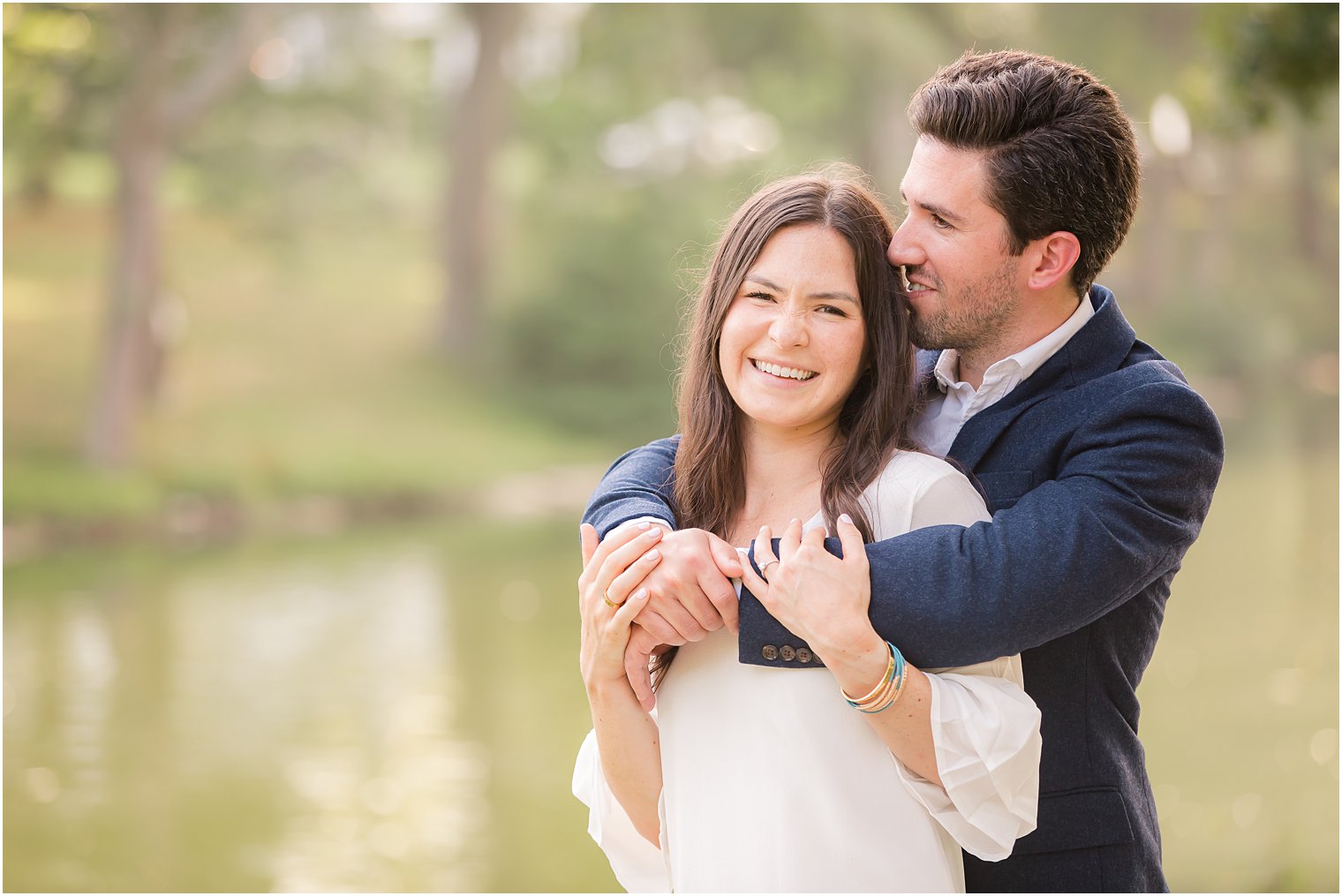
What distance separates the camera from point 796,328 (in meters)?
1.58

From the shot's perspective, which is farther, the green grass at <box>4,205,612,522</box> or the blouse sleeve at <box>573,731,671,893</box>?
the green grass at <box>4,205,612,522</box>

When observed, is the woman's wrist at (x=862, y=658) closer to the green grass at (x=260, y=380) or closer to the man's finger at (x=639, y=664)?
the man's finger at (x=639, y=664)

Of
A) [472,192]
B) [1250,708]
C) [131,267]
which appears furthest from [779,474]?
[472,192]

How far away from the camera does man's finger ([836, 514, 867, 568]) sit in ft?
4.79

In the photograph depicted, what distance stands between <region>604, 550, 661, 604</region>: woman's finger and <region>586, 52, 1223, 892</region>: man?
0.03ft

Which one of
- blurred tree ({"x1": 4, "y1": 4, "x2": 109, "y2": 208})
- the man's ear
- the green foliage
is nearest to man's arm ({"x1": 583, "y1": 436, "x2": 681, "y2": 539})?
the man's ear

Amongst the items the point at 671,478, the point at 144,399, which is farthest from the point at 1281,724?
the point at 144,399

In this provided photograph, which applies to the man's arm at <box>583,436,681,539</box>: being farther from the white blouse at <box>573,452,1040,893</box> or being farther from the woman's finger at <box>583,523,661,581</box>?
→ the white blouse at <box>573,452,1040,893</box>

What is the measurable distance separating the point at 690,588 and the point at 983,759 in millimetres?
350

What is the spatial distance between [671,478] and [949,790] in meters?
0.53

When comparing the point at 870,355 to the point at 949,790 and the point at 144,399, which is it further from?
the point at 144,399

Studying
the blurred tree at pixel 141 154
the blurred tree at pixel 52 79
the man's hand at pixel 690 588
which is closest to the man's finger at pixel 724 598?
the man's hand at pixel 690 588

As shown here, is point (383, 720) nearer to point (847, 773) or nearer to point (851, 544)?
point (847, 773)

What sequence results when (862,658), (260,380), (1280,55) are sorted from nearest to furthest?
(862,658)
(1280,55)
(260,380)
